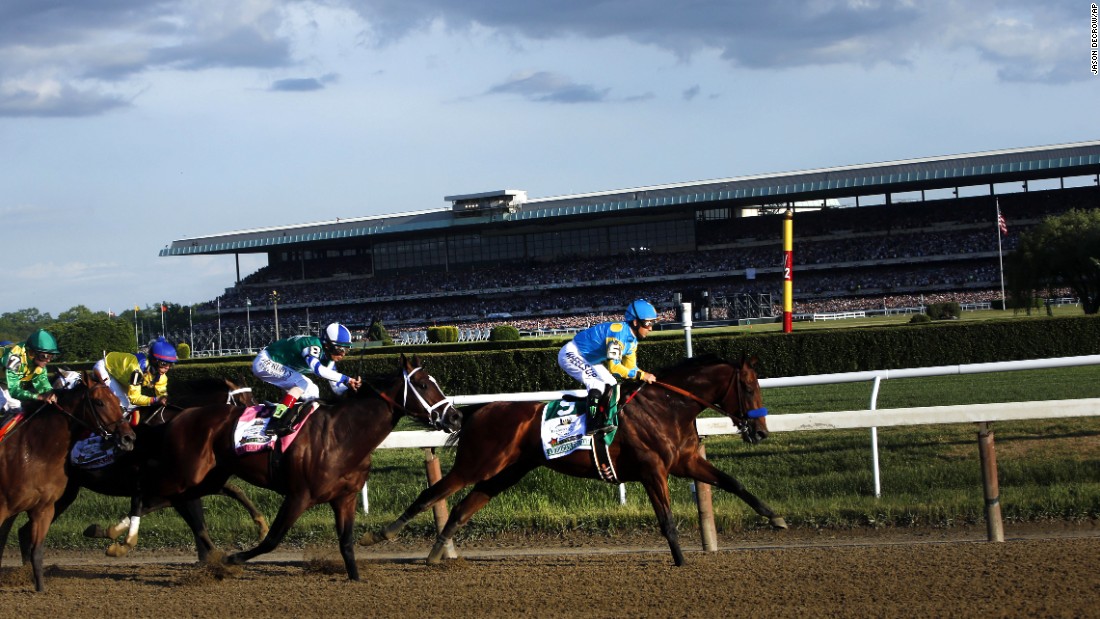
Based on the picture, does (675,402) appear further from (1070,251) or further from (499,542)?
(1070,251)

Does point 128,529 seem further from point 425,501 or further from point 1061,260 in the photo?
point 1061,260

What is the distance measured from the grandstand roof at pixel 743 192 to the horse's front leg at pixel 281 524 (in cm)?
4283

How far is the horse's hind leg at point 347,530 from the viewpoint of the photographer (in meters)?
6.61

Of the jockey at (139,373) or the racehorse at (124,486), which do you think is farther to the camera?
the jockey at (139,373)

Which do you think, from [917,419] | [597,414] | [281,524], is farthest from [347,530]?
[917,419]

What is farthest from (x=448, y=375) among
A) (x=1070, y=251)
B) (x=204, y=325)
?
(x=204, y=325)

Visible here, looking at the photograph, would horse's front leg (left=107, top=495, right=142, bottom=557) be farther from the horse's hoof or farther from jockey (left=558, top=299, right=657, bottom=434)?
jockey (left=558, top=299, right=657, bottom=434)

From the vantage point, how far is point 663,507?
21.3 feet

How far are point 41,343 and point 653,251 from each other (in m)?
48.0

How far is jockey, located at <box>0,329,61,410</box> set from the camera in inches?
280

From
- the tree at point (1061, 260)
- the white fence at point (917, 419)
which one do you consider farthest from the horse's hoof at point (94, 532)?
the tree at point (1061, 260)

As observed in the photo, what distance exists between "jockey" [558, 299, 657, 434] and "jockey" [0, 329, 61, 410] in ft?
11.0

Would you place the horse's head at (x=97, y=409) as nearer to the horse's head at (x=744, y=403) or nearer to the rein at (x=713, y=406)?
the rein at (x=713, y=406)

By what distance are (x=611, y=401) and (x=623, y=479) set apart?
1.67ft
